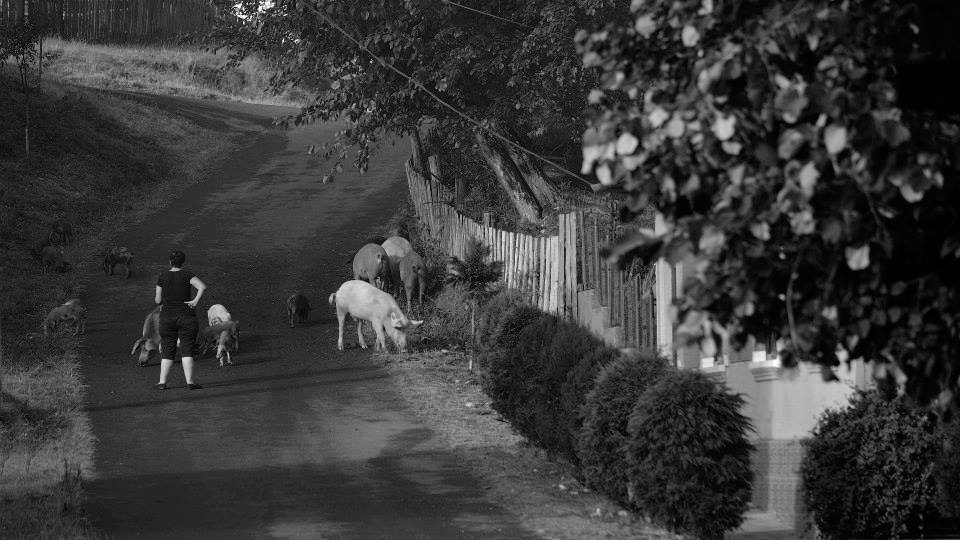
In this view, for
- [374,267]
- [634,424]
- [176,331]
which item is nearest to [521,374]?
[634,424]

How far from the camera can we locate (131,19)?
50531mm

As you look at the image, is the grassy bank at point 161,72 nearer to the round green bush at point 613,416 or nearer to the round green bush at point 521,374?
the round green bush at point 521,374

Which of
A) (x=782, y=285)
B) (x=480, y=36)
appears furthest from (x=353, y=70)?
(x=782, y=285)

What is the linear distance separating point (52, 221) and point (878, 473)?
20.9 m

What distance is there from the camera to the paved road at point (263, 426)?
980 centimetres

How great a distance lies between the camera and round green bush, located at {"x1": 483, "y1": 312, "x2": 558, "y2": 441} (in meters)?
11.8

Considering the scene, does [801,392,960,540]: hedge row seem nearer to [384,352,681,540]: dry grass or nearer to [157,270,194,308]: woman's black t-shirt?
[384,352,681,540]: dry grass

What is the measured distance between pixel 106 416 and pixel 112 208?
15.5 m

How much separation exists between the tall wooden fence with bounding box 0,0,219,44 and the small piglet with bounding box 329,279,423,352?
32658mm

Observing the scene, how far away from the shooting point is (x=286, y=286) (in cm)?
2206

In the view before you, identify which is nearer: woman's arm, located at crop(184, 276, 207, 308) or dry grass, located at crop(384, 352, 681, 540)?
dry grass, located at crop(384, 352, 681, 540)

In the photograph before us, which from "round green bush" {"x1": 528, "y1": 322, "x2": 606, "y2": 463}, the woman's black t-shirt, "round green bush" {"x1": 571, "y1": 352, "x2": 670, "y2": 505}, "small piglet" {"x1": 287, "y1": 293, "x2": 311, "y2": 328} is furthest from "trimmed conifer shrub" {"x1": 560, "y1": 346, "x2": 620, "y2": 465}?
"small piglet" {"x1": 287, "y1": 293, "x2": 311, "y2": 328}

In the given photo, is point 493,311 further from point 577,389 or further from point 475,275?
point 577,389

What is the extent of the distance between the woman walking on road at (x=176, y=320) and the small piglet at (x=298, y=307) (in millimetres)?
3965
